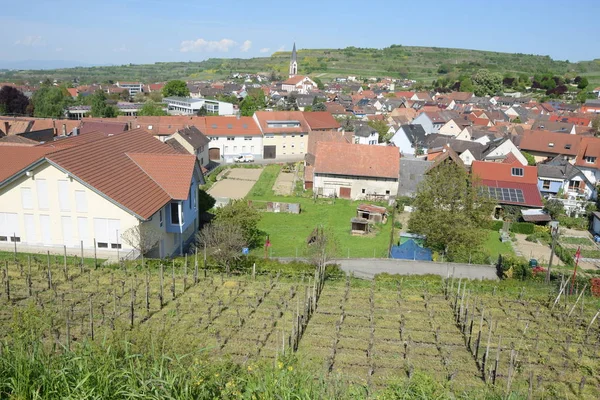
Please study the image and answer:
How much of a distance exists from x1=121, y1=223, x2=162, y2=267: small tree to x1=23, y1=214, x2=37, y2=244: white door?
4.63 m

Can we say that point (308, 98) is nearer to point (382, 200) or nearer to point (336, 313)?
point (382, 200)

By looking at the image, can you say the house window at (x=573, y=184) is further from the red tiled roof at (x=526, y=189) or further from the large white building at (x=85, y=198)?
the large white building at (x=85, y=198)

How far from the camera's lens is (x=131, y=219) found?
21.1 meters

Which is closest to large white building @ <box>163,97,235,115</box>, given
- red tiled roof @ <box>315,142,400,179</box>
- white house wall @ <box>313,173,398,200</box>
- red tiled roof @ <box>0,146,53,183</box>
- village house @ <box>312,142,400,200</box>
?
red tiled roof @ <box>315,142,400,179</box>

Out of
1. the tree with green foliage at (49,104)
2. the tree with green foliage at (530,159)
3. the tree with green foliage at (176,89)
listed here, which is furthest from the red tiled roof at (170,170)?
the tree with green foliage at (176,89)

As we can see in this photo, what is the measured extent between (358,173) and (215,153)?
20.3 m

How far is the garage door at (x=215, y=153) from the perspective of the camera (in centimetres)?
5184

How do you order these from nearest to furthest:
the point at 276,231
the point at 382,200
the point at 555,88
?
the point at 276,231
the point at 382,200
the point at 555,88

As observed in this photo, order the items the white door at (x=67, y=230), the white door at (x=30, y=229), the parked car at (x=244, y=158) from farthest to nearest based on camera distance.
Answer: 1. the parked car at (x=244, y=158)
2. the white door at (x=30, y=229)
3. the white door at (x=67, y=230)

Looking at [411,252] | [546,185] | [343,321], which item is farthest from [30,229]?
[546,185]

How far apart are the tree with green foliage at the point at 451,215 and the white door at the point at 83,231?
673 inches

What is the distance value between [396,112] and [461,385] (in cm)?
7225

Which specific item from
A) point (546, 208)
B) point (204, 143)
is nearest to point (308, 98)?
point (204, 143)

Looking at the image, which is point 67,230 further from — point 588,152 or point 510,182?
point 588,152
